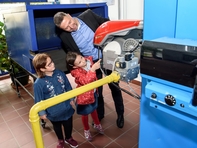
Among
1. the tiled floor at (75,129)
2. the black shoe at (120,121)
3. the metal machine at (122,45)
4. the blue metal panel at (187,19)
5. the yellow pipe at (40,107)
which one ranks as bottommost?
the tiled floor at (75,129)

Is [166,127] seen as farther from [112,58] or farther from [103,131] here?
[103,131]

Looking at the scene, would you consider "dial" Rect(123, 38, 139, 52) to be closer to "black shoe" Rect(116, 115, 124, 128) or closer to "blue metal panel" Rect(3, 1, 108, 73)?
"blue metal panel" Rect(3, 1, 108, 73)

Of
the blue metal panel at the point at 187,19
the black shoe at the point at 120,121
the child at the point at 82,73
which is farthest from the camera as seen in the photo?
the black shoe at the point at 120,121

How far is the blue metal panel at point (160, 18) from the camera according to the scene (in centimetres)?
85

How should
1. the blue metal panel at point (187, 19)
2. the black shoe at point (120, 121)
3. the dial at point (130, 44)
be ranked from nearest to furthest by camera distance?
the blue metal panel at point (187, 19)
the dial at point (130, 44)
the black shoe at point (120, 121)

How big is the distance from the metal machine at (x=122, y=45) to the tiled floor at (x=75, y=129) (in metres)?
1.12

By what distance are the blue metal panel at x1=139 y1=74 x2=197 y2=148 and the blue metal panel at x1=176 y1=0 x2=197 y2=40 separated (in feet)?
0.87

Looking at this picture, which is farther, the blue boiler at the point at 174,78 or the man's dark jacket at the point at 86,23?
the man's dark jacket at the point at 86,23

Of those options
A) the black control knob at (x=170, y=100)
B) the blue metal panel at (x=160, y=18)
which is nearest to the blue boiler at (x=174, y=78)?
the black control knob at (x=170, y=100)

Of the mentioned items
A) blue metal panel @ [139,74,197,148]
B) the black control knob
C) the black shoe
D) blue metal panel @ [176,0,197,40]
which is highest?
blue metal panel @ [176,0,197,40]

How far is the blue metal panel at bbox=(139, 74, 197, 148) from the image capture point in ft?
3.10

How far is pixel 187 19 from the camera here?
0.81 metres

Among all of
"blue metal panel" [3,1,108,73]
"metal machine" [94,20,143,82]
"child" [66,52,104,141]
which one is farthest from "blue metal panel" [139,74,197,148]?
"blue metal panel" [3,1,108,73]

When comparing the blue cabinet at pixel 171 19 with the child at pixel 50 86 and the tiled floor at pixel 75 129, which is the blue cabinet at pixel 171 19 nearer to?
the child at pixel 50 86
